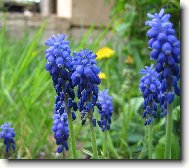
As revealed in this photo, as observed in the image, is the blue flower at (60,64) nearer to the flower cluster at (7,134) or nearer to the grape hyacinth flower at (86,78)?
the grape hyacinth flower at (86,78)

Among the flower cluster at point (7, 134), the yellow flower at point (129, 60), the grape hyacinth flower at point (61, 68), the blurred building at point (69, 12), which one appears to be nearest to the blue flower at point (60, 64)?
the grape hyacinth flower at point (61, 68)

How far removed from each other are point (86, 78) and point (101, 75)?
3.41 feet

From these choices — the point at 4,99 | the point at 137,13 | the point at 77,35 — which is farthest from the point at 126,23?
the point at 4,99

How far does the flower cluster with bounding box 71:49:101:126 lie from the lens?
901 mm

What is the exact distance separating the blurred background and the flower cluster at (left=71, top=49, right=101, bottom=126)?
0.41 meters

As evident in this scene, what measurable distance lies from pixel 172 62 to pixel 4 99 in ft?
4.00

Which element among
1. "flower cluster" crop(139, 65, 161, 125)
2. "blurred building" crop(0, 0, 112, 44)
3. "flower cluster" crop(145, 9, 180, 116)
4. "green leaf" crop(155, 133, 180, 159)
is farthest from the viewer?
"blurred building" crop(0, 0, 112, 44)

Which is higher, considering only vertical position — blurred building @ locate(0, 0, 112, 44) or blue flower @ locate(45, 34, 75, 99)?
blurred building @ locate(0, 0, 112, 44)

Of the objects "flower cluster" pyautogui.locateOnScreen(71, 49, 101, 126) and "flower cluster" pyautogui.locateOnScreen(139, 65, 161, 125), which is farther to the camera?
"flower cluster" pyautogui.locateOnScreen(139, 65, 161, 125)

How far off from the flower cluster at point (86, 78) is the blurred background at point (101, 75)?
1.34 feet

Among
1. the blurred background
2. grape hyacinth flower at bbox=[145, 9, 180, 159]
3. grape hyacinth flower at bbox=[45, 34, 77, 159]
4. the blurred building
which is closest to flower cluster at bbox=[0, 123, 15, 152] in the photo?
the blurred background

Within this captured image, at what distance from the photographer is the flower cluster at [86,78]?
90 cm

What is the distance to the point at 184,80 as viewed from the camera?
3.85 ft

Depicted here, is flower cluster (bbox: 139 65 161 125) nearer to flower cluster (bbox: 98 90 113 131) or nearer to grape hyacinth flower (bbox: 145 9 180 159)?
grape hyacinth flower (bbox: 145 9 180 159)
